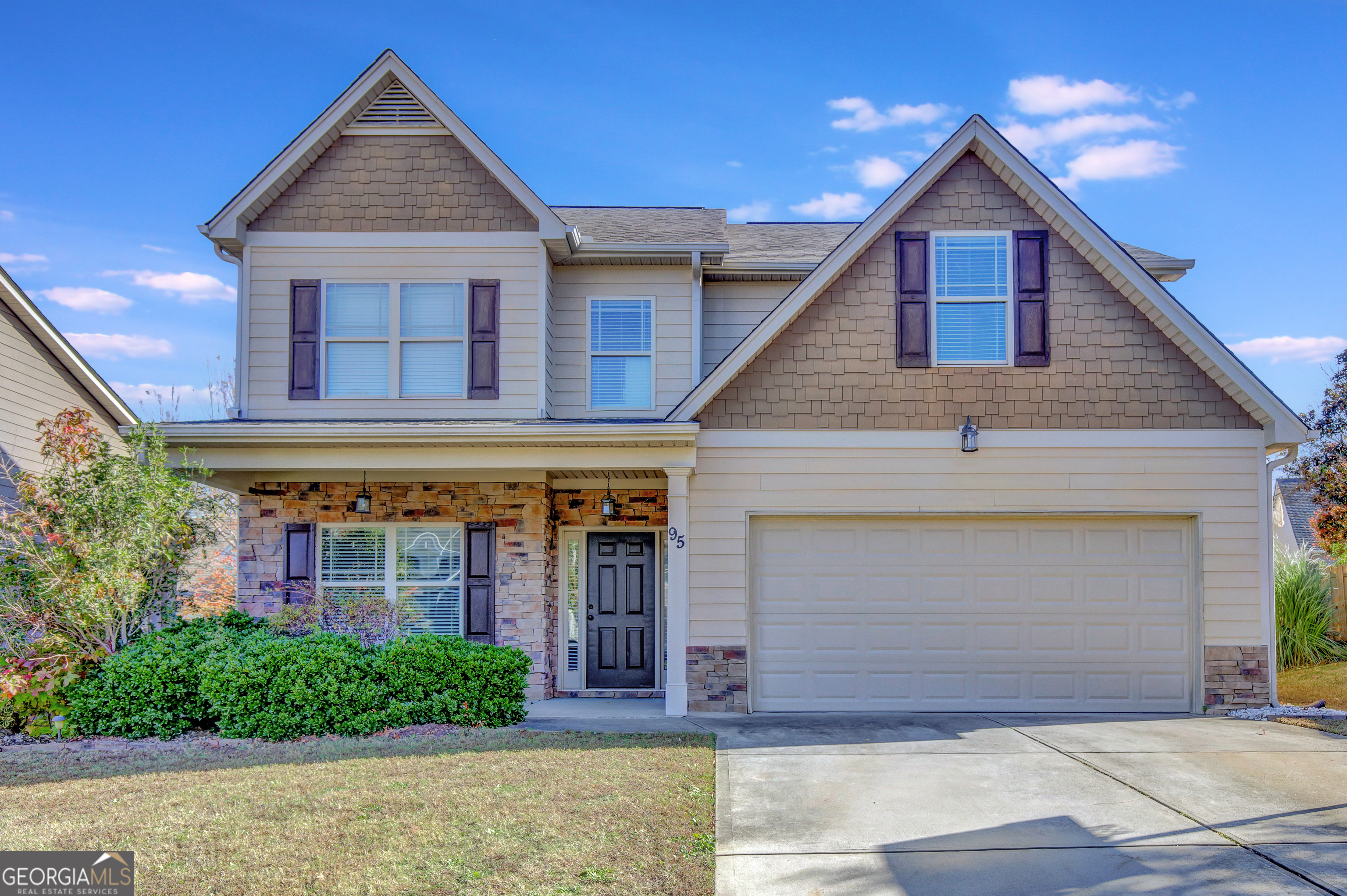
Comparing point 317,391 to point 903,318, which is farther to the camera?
point 317,391

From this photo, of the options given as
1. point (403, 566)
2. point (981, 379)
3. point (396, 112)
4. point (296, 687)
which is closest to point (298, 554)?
point (403, 566)

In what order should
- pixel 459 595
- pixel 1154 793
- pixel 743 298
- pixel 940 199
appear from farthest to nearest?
pixel 743 298
pixel 459 595
pixel 940 199
pixel 1154 793

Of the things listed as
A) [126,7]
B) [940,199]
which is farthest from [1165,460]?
[126,7]

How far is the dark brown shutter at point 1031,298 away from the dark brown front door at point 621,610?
16.1 ft

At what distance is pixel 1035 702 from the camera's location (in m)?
9.45

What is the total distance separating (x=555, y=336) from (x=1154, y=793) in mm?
7751

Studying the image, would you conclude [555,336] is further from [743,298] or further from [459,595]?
[459,595]

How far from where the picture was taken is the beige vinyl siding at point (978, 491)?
9.40 meters

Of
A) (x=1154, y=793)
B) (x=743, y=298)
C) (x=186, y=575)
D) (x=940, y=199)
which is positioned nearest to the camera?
(x=1154, y=793)

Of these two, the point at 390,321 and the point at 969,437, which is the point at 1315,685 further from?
the point at 390,321

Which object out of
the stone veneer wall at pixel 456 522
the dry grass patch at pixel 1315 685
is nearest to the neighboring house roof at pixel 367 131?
the stone veneer wall at pixel 456 522

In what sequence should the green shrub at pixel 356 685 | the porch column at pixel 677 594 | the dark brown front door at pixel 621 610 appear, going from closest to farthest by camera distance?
the green shrub at pixel 356 685, the porch column at pixel 677 594, the dark brown front door at pixel 621 610

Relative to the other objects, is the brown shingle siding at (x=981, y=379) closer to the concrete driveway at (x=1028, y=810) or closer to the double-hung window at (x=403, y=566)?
the concrete driveway at (x=1028, y=810)

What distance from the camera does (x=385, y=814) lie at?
5.36 m
